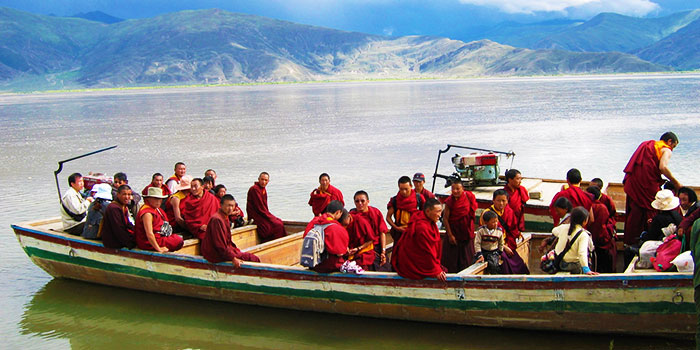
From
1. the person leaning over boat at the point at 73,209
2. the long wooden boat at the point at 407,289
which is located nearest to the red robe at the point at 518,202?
the long wooden boat at the point at 407,289

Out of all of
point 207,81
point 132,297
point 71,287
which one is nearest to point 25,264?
point 71,287

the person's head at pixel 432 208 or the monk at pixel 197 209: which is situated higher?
the person's head at pixel 432 208

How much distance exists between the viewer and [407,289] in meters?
7.28

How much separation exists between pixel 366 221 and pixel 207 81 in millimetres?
187535

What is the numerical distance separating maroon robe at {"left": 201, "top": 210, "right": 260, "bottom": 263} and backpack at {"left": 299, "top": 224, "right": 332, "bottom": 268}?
128 centimetres

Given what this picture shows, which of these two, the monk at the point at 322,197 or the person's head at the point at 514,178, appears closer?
the person's head at the point at 514,178

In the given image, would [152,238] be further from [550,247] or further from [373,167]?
[373,167]

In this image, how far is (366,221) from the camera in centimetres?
799

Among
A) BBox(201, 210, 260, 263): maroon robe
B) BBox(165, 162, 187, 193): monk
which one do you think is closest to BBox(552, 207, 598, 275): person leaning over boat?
BBox(201, 210, 260, 263): maroon robe

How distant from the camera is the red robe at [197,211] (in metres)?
9.55

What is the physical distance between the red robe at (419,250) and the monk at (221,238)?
219 cm

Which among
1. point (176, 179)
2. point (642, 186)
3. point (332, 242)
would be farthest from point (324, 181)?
point (642, 186)

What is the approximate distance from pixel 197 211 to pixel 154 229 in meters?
1.01

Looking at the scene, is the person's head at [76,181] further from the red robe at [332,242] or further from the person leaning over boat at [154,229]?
the red robe at [332,242]
